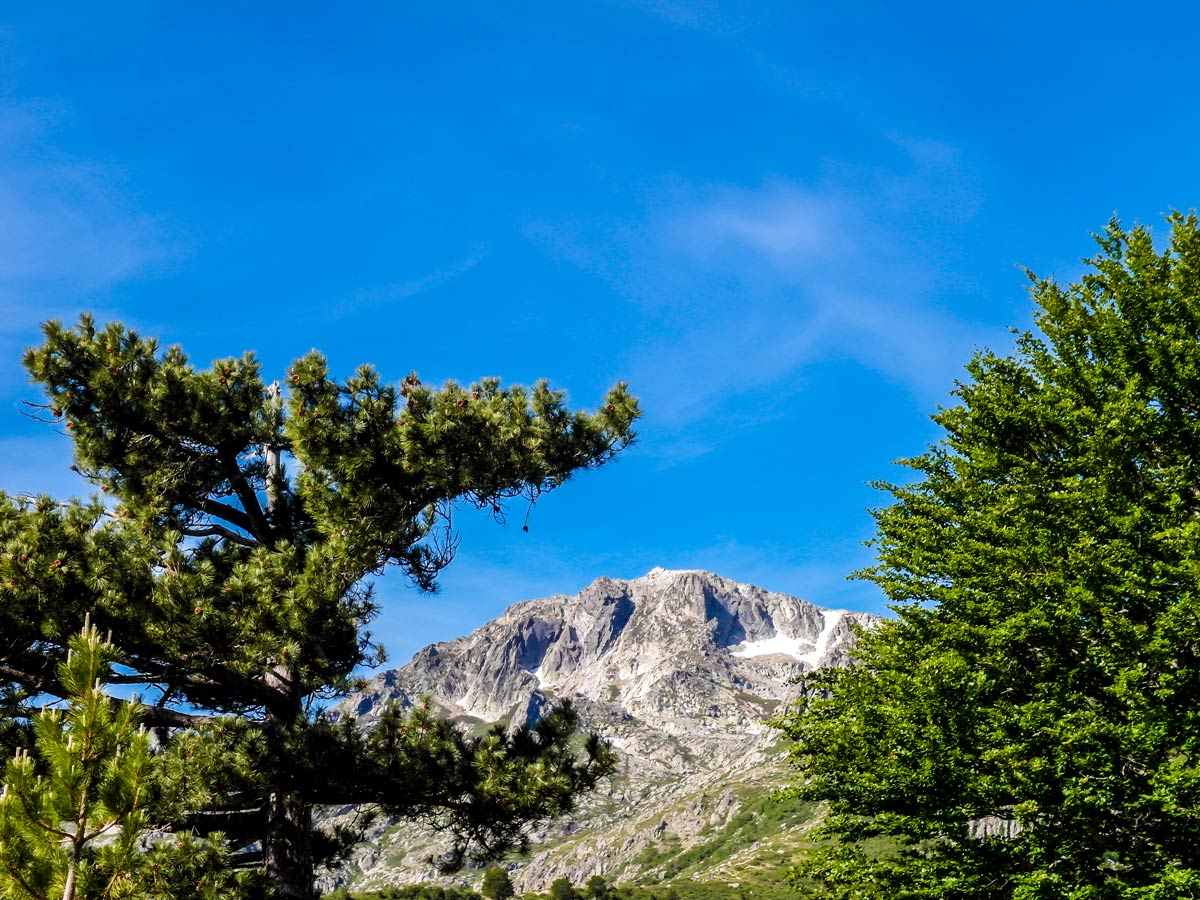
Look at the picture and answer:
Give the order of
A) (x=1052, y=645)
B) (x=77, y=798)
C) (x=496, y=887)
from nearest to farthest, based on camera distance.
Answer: (x=77, y=798), (x=1052, y=645), (x=496, y=887)

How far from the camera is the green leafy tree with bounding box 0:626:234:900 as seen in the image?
745 cm

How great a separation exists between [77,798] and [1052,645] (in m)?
17.2

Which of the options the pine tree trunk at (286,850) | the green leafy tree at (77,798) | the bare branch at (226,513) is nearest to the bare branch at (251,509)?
the bare branch at (226,513)

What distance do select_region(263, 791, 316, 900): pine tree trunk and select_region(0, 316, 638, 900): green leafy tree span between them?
36 mm

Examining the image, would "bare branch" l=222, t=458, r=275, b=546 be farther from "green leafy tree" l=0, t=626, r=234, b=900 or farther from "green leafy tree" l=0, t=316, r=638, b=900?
"green leafy tree" l=0, t=626, r=234, b=900

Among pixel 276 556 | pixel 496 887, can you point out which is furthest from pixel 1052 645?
pixel 496 887

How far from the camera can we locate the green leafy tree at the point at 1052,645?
15.1 m

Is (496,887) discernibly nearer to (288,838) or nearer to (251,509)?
(288,838)

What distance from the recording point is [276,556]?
1382 centimetres

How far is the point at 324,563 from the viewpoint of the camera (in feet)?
45.4

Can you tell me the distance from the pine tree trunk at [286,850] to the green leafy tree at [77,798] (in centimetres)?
671

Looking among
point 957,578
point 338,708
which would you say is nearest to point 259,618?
point 338,708

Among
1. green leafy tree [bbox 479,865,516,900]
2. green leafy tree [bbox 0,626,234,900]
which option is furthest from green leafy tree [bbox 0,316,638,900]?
green leafy tree [bbox 479,865,516,900]

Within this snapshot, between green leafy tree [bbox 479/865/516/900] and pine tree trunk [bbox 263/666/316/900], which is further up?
pine tree trunk [bbox 263/666/316/900]
